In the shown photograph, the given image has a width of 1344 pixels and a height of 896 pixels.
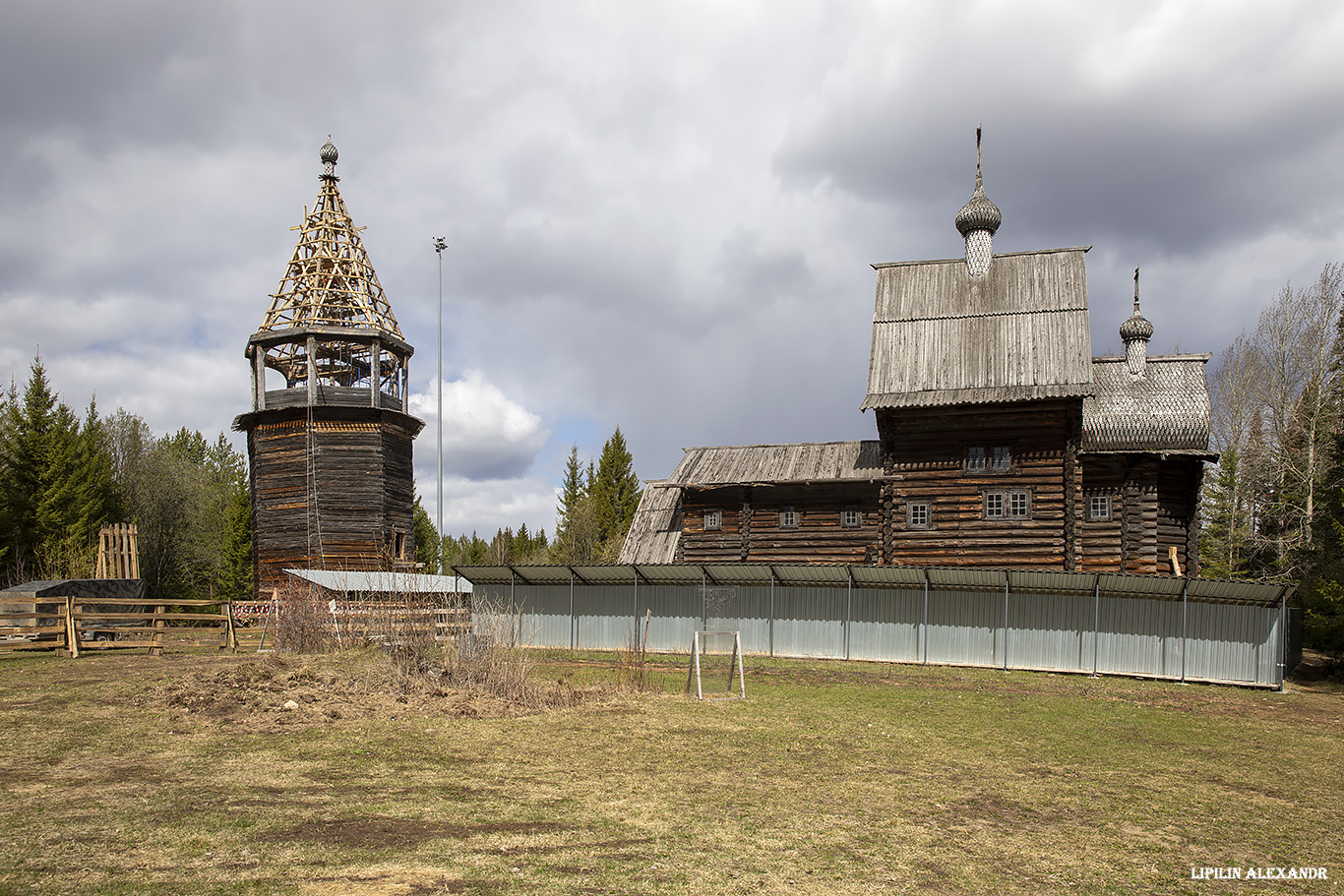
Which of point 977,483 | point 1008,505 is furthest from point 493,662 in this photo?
point 1008,505

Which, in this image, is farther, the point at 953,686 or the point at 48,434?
the point at 48,434

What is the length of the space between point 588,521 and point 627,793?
180 ft

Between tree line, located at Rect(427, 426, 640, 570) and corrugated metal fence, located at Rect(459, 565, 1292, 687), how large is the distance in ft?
92.2

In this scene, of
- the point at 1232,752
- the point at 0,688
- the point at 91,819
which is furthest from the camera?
the point at 0,688

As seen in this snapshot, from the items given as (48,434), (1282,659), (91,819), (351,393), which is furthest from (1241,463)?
(48,434)

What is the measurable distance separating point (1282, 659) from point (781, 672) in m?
12.6

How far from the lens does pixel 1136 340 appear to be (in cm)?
3569

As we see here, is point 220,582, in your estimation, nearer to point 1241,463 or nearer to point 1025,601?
point 1025,601

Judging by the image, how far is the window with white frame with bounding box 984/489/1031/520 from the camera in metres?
30.5

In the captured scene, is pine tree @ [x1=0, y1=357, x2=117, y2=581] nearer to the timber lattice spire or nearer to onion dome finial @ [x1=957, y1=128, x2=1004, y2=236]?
the timber lattice spire

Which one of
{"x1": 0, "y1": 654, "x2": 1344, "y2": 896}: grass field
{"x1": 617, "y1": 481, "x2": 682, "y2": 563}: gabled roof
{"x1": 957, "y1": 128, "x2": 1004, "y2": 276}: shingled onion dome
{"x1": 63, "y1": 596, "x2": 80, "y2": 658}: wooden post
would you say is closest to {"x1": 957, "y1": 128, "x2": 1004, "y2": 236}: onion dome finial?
{"x1": 957, "y1": 128, "x2": 1004, "y2": 276}: shingled onion dome

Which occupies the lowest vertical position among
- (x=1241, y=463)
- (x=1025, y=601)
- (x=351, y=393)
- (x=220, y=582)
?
(x=220, y=582)

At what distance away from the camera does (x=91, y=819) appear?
306 inches

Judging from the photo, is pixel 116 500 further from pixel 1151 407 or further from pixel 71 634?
pixel 1151 407
